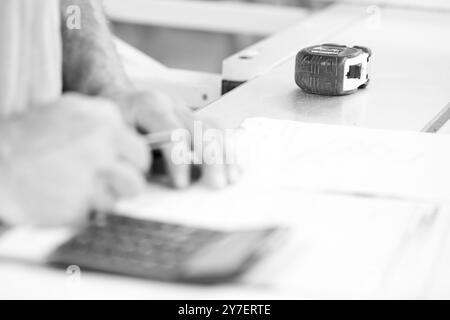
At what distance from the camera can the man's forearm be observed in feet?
3.70

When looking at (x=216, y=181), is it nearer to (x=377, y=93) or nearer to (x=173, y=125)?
(x=173, y=125)

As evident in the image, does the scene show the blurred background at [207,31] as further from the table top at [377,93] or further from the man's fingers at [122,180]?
the man's fingers at [122,180]

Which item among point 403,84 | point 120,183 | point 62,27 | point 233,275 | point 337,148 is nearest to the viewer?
point 233,275

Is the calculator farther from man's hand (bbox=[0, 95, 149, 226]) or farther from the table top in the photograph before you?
the table top

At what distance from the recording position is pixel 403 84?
1.33 meters

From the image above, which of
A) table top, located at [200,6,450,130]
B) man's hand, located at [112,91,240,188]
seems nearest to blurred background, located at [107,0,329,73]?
table top, located at [200,6,450,130]

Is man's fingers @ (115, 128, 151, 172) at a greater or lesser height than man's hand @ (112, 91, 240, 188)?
greater

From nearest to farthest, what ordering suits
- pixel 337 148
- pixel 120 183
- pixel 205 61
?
pixel 120 183 < pixel 337 148 < pixel 205 61

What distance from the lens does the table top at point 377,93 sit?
1158mm

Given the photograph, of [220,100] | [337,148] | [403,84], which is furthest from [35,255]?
[403,84]

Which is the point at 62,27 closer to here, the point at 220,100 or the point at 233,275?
the point at 220,100

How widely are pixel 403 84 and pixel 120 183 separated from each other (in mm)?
650

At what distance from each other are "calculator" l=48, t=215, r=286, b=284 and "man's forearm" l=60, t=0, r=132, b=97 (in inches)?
14.0

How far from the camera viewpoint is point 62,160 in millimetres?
741
